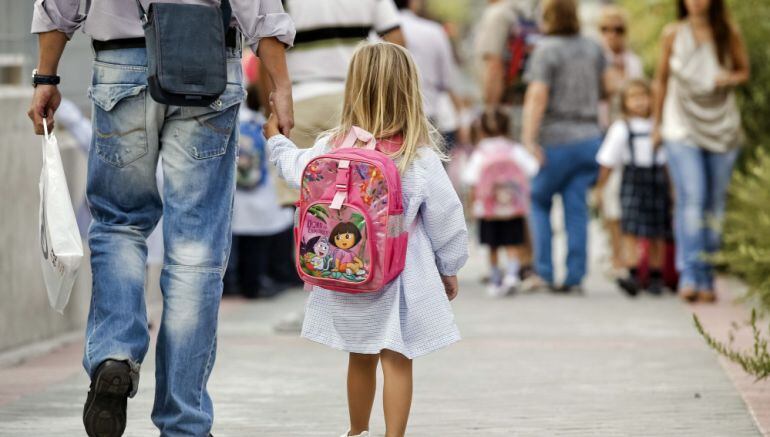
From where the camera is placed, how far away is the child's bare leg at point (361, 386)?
5.22 metres

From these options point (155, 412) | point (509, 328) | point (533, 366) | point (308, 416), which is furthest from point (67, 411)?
point (509, 328)

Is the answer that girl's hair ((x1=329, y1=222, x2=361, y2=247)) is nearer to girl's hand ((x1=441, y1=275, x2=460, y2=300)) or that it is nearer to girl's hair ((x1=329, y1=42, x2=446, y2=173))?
girl's hair ((x1=329, y1=42, x2=446, y2=173))

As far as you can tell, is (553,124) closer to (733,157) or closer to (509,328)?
(733,157)

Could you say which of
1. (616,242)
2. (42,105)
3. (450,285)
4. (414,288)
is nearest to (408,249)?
(414,288)

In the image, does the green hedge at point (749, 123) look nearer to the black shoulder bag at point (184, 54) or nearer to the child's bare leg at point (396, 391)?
the child's bare leg at point (396, 391)

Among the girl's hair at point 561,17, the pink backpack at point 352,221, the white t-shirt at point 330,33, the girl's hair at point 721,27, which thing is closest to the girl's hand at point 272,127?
the pink backpack at point 352,221

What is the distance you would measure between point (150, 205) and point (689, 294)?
6.08 m

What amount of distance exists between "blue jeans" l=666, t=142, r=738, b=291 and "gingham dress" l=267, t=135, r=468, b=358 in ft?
17.7

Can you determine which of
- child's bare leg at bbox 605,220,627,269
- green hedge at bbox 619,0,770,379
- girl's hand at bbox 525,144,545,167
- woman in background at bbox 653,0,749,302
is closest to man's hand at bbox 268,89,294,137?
green hedge at bbox 619,0,770,379

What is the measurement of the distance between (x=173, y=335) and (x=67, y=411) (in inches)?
57.5

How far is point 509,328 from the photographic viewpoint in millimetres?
9016

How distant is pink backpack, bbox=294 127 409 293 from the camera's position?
4891 millimetres

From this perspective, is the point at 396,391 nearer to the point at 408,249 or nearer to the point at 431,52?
the point at 408,249

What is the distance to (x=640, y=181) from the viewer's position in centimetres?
1111
